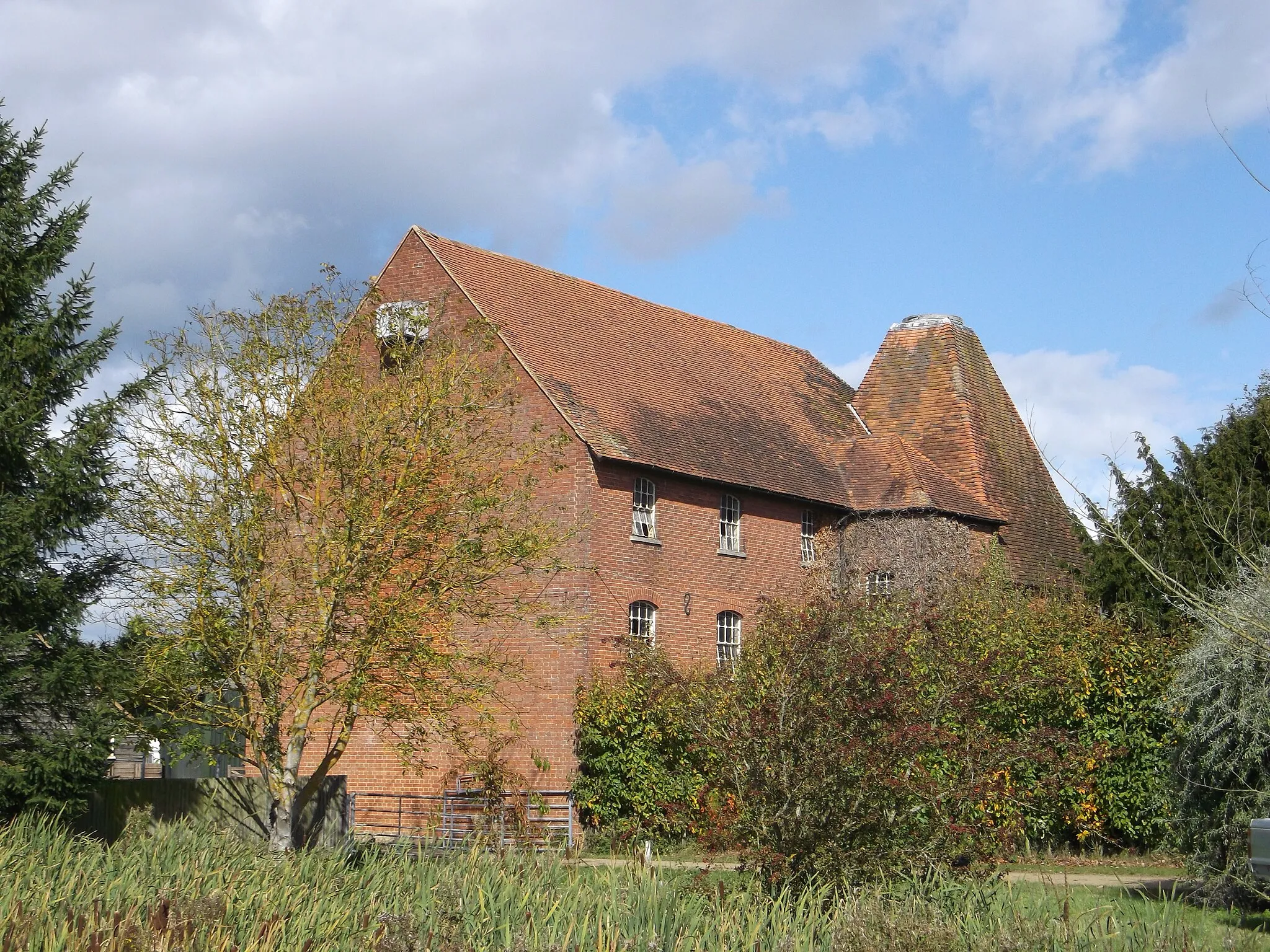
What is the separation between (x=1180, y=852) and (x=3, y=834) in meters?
11.4

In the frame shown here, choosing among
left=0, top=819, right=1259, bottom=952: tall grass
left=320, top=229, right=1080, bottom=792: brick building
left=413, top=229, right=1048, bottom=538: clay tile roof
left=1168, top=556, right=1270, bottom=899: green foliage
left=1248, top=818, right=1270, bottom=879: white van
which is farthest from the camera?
left=413, top=229, right=1048, bottom=538: clay tile roof

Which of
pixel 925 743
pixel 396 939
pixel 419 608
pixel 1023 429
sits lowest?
pixel 396 939

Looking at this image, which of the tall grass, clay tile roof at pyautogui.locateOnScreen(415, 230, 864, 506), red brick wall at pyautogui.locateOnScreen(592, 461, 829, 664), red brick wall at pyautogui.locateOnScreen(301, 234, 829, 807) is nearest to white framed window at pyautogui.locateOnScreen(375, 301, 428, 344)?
red brick wall at pyautogui.locateOnScreen(301, 234, 829, 807)

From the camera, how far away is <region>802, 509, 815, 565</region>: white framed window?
28.6 m

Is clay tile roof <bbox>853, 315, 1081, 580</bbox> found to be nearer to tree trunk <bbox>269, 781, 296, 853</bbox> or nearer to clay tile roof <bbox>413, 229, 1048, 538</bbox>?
clay tile roof <bbox>413, 229, 1048, 538</bbox>

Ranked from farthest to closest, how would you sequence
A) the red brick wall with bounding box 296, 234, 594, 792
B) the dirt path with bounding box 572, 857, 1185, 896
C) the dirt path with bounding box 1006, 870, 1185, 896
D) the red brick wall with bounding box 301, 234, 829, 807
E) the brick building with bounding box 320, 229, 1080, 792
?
the brick building with bounding box 320, 229, 1080, 792, the red brick wall with bounding box 301, 234, 829, 807, the red brick wall with bounding box 296, 234, 594, 792, the dirt path with bounding box 1006, 870, 1185, 896, the dirt path with bounding box 572, 857, 1185, 896

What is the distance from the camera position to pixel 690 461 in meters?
26.1

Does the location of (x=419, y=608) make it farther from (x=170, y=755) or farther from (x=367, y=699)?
(x=170, y=755)

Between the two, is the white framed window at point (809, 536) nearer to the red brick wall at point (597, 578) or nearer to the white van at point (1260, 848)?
the red brick wall at point (597, 578)

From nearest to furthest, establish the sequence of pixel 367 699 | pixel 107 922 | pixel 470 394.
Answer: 1. pixel 107 922
2. pixel 367 699
3. pixel 470 394

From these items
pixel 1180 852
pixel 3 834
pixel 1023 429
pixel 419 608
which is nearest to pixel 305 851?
pixel 3 834

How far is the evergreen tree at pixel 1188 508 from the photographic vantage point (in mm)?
19703

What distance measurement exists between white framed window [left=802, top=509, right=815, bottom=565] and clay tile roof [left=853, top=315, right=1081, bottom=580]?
3873 millimetres

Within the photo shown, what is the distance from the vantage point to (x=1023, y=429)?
35125 millimetres
